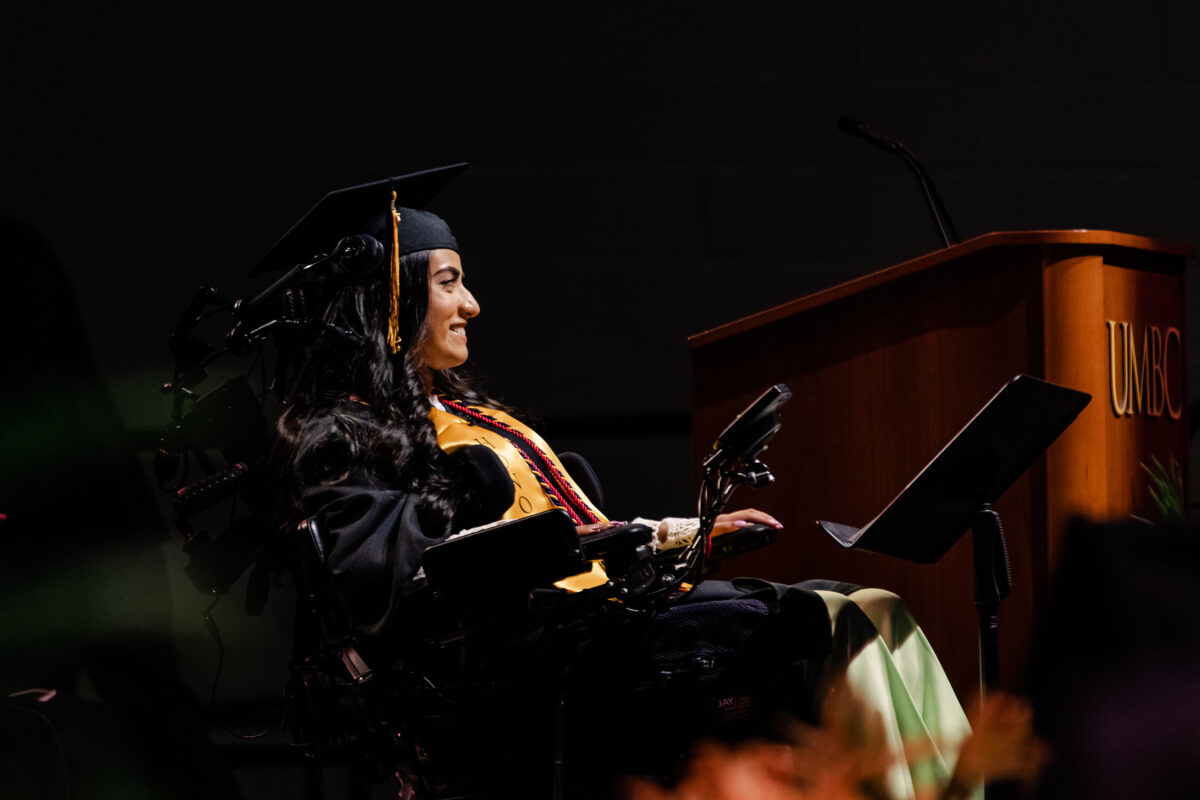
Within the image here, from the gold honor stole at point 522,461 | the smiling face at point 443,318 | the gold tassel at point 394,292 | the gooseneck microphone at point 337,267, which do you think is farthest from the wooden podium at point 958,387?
the gooseneck microphone at point 337,267

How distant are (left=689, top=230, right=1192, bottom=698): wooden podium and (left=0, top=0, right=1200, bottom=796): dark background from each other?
664 mm

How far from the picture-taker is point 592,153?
9.60ft

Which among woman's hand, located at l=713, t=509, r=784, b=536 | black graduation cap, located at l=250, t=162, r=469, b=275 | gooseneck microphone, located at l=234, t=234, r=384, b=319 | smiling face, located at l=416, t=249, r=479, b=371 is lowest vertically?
woman's hand, located at l=713, t=509, r=784, b=536

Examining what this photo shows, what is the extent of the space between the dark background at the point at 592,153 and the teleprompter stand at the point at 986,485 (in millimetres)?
1146

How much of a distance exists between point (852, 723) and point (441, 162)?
68.7 inches

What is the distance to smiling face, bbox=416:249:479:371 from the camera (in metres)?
2.09

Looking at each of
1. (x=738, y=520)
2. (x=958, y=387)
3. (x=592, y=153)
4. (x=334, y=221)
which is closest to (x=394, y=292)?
(x=334, y=221)

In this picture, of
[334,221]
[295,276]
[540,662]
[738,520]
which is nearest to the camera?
[540,662]

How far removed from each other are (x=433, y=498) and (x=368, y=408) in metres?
0.22

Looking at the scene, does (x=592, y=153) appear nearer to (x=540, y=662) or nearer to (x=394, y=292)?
(x=394, y=292)

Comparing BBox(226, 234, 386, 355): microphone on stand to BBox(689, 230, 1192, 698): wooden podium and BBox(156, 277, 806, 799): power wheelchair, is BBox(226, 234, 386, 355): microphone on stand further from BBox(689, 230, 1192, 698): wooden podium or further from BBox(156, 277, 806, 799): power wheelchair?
BBox(689, 230, 1192, 698): wooden podium

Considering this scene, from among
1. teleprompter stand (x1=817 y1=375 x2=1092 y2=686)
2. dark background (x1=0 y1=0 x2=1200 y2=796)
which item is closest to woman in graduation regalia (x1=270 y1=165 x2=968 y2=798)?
teleprompter stand (x1=817 y1=375 x2=1092 y2=686)

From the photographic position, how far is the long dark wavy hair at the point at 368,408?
174cm

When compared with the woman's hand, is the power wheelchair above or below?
below
